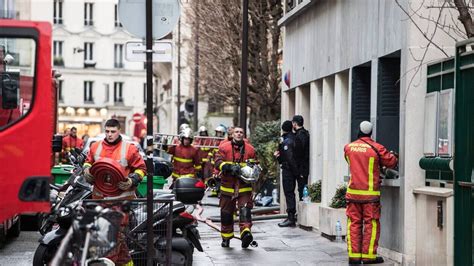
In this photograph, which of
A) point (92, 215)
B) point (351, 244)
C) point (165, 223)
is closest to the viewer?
point (92, 215)

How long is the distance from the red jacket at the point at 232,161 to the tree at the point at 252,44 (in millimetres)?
13560

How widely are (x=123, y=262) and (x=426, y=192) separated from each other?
389 cm

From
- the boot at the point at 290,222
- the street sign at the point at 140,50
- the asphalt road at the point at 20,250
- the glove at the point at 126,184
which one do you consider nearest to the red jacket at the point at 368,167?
the glove at the point at 126,184

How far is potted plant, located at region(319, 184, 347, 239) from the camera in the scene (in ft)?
57.2

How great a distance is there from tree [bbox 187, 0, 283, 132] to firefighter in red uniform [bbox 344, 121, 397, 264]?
16.4m

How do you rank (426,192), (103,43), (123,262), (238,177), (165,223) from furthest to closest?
(103,43), (238,177), (426,192), (165,223), (123,262)

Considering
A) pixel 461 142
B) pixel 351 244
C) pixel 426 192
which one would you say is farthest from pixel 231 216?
pixel 461 142

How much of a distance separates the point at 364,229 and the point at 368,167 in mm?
800

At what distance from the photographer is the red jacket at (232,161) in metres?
16.6

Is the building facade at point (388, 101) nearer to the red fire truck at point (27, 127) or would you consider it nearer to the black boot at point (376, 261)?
the black boot at point (376, 261)

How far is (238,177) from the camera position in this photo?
16391 mm

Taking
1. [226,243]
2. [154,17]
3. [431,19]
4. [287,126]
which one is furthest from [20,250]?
[431,19]

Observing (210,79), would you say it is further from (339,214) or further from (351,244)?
(351,244)

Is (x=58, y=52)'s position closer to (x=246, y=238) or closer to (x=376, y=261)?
(x=246, y=238)
